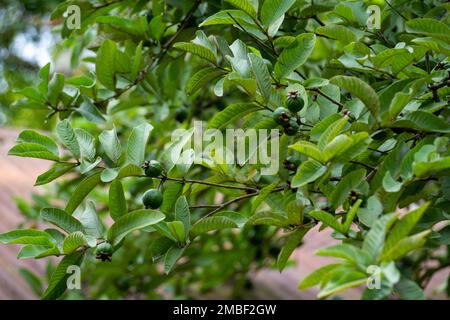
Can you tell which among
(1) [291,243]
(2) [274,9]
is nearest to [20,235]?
(1) [291,243]

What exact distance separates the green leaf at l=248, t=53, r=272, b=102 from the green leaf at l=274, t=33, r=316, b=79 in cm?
5

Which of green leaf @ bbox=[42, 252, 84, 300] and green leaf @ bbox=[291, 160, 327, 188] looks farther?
green leaf @ bbox=[42, 252, 84, 300]

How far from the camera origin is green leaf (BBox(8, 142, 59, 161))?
924 millimetres

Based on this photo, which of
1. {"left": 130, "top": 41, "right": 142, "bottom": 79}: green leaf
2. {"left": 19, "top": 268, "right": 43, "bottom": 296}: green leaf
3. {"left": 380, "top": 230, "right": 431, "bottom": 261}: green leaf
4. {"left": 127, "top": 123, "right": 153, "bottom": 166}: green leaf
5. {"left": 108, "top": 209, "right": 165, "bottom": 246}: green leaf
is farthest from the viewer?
Answer: {"left": 19, "top": 268, "right": 43, "bottom": 296}: green leaf

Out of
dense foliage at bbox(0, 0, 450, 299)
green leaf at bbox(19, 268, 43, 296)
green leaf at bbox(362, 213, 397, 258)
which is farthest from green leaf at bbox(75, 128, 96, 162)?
green leaf at bbox(19, 268, 43, 296)

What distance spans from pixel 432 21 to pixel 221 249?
140 cm

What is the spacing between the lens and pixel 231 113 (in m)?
0.94

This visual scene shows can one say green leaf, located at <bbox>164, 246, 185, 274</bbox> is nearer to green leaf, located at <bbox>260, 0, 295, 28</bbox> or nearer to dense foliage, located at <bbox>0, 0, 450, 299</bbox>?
dense foliage, located at <bbox>0, 0, 450, 299</bbox>

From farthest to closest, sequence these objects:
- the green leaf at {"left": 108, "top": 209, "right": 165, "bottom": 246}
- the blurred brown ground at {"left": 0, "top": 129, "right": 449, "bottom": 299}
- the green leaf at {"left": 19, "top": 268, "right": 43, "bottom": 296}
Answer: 1. the blurred brown ground at {"left": 0, "top": 129, "right": 449, "bottom": 299}
2. the green leaf at {"left": 19, "top": 268, "right": 43, "bottom": 296}
3. the green leaf at {"left": 108, "top": 209, "right": 165, "bottom": 246}
